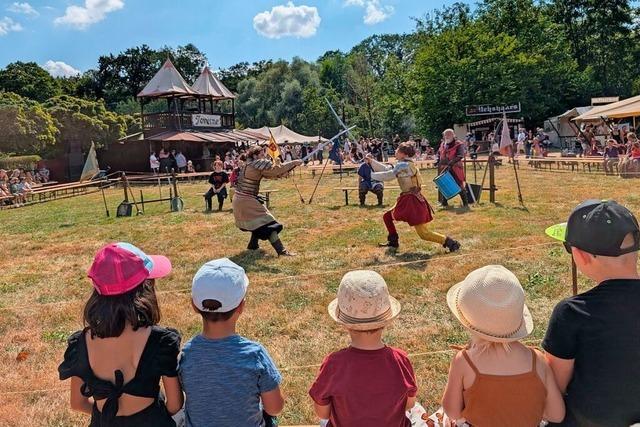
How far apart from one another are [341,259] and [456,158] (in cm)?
508

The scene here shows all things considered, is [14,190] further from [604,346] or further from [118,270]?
[604,346]

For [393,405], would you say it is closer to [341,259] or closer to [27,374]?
[27,374]

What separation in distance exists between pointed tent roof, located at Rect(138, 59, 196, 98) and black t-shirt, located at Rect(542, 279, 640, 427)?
1323 inches

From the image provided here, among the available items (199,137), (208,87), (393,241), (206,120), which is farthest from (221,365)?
(208,87)

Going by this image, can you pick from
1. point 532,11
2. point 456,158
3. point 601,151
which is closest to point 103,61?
point 532,11

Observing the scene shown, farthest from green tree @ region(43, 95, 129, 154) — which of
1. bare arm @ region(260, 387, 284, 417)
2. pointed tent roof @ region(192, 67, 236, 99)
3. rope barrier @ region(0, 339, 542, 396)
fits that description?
bare arm @ region(260, 387, 284, 417)

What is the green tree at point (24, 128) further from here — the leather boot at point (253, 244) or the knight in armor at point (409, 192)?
the knight in armor at point (409, 192)

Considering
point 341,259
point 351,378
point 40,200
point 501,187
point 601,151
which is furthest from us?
point 601,151

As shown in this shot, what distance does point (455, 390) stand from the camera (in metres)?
2.48

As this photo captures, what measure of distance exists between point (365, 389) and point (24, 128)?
3176 cm

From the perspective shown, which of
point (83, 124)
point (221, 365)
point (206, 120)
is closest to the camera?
point (221, 365)

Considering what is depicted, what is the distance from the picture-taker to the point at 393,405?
2.55 metres

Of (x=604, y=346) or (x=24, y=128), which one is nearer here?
(x=604, y=346)

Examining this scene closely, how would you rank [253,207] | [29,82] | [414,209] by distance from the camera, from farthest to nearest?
[29,82] → [253,207] → [414,209]
